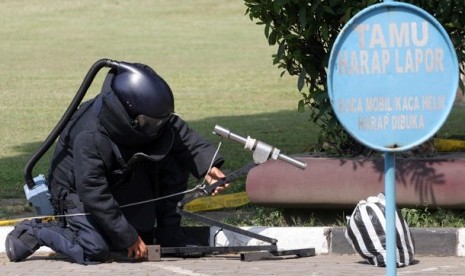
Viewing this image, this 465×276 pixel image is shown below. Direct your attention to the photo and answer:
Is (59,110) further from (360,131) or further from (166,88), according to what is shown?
(360,131)

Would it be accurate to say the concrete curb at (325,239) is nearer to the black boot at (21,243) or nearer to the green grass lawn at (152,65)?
the black boot at (21,243)

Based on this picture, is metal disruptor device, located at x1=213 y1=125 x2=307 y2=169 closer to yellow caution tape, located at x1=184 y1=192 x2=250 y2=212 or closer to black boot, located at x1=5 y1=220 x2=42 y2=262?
black boot, located at x1=5 y1=220 x2=42 y2=262

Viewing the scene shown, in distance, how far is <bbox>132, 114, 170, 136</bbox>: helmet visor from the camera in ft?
25.3

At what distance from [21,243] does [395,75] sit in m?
3.34

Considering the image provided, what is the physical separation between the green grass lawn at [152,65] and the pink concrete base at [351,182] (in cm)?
274

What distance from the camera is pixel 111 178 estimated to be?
790 centimetres

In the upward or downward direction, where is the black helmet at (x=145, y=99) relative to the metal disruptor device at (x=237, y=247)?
upward

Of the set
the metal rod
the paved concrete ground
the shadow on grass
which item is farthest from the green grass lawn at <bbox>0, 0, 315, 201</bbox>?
the metal rod

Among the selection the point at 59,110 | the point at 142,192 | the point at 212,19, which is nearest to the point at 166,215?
the point at 142,192

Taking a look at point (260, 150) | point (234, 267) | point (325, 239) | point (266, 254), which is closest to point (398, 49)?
point (260, 150)

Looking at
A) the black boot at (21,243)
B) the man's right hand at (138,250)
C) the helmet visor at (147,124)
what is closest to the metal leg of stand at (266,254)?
the man's right hand at (138,250)

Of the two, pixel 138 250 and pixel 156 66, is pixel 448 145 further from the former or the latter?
pixel 156 66

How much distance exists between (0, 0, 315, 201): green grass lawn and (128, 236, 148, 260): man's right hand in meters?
2.82

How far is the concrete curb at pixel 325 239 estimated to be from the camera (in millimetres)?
8102
